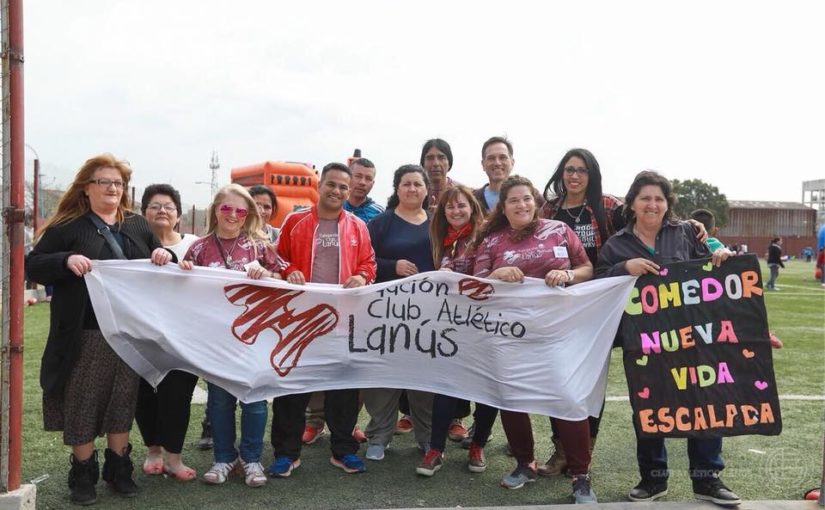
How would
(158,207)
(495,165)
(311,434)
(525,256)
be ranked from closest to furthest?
(525,256) < (158,207) < (311,434) < (495,165)

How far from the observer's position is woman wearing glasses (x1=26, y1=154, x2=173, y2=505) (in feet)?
11.9

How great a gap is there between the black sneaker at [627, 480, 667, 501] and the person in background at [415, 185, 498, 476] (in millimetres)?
976

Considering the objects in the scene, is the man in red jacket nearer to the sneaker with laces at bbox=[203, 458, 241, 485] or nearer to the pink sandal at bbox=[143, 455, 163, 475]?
the sneaker with laces at bbox=[203, 458, 241, 485]

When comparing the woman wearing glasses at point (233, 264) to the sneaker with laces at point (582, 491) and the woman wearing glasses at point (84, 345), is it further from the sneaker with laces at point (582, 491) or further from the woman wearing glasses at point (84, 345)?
the sneaker with laces at point (582, 491)

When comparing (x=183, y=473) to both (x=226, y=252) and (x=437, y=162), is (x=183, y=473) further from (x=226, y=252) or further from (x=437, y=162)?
(x=437, y=162)

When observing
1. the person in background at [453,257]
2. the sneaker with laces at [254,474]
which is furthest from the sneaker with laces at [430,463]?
the sneaker with laces at [254,474]

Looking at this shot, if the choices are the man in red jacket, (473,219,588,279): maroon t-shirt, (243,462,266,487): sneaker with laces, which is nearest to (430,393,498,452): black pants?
the man in red jacket

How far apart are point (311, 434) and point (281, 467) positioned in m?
0.82

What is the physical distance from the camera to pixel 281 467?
A: 163 inches

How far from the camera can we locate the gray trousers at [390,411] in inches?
182

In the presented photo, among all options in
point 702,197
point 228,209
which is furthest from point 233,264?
point 702,197

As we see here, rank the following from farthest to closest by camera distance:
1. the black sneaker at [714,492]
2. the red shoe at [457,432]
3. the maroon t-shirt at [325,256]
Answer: the red shoe at [457,432] → the maroon t-shirt at [325,256] → the black sneaker at [714,492]

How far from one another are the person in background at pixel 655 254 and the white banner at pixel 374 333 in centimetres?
16

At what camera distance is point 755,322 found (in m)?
3.77
